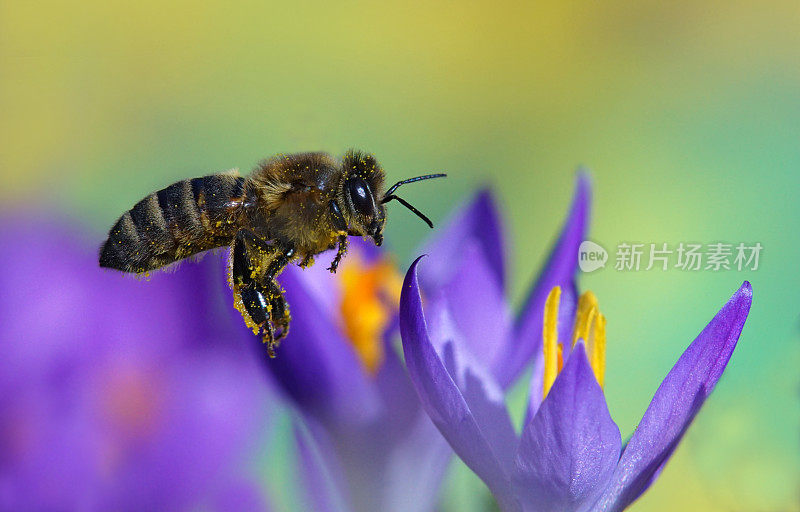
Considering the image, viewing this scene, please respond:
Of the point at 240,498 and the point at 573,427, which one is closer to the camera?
the point at 573,427

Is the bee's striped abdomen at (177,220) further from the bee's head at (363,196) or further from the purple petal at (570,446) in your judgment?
the purple petal at (570,446)

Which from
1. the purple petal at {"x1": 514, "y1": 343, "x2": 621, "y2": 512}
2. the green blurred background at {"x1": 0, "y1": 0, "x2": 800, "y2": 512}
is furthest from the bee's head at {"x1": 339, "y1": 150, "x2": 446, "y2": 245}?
the green blurred background at {"x1": 0, "y1": 0, "x2": 800, "y2": 512}

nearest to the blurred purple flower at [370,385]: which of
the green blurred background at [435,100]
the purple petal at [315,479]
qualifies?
the purple petal at [315,479]

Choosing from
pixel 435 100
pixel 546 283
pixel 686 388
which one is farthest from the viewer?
pixel 435 100

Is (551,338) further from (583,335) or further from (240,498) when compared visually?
(240,498)

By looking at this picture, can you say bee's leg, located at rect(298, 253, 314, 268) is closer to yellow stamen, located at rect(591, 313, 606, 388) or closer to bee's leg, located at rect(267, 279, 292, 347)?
bee's leg, located at rect(267, 279, 292, 347)

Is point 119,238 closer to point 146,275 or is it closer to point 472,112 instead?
point 146,275

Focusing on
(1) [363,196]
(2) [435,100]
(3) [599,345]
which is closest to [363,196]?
(1) [363,196]
